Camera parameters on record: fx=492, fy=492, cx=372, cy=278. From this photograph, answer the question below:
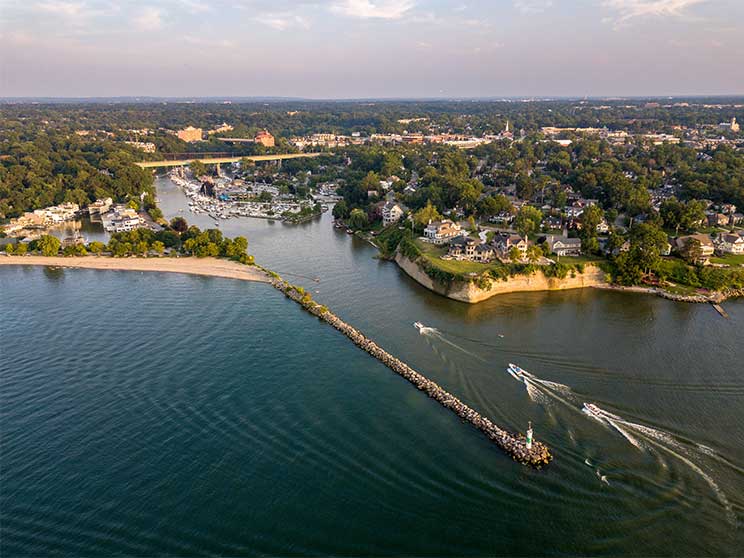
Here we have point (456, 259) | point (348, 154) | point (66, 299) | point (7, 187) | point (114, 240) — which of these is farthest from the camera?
point (348, 154)

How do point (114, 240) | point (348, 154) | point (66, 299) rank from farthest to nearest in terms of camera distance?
point (348, 154)
point (114, 240)
point (66, 299)

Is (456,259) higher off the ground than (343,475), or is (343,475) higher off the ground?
(456,259)

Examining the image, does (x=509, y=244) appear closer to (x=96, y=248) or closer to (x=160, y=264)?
(x=160, y=264)

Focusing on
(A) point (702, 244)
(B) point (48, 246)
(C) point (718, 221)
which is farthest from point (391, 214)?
(B) point (48, 246)

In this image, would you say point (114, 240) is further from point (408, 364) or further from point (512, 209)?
point (512, 209)

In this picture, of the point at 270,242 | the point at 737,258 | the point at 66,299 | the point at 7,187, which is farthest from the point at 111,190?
the point at 737,258

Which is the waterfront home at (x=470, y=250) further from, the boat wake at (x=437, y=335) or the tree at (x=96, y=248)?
the tree at (x=96, y=248)

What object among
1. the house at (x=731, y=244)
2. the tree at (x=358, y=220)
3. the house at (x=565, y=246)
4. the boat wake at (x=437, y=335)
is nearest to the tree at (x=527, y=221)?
the house at (x=565, y=246)
